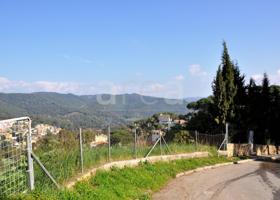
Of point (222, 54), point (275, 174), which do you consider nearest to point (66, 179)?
point (275, 174)

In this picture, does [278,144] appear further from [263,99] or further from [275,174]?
[275,174]

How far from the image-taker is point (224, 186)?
54.1ft

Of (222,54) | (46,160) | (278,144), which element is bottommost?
(278,144)

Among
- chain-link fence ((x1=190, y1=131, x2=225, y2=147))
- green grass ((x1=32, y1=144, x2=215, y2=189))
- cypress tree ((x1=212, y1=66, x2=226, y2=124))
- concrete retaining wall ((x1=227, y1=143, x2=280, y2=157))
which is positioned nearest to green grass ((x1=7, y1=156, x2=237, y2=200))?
green grass ((x1=32, y1=144, x2=215, y2=189))

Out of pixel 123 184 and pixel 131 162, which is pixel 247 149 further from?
pixel 123 184

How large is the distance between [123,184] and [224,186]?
461cm

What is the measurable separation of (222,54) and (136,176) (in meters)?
22.0

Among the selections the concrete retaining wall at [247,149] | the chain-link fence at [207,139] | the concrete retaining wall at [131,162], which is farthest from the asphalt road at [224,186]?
the concrete retaining wall at [247,149]

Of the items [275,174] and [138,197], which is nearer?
[138,197]

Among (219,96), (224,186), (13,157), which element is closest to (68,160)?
(13,157)

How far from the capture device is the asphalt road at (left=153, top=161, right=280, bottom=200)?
14.3 meters

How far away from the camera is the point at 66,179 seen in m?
11.7

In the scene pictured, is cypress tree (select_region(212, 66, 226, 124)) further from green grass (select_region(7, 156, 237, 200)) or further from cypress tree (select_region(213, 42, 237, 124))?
green grass (select_region(7, 156, 237, 200))

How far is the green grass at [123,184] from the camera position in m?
9.74
